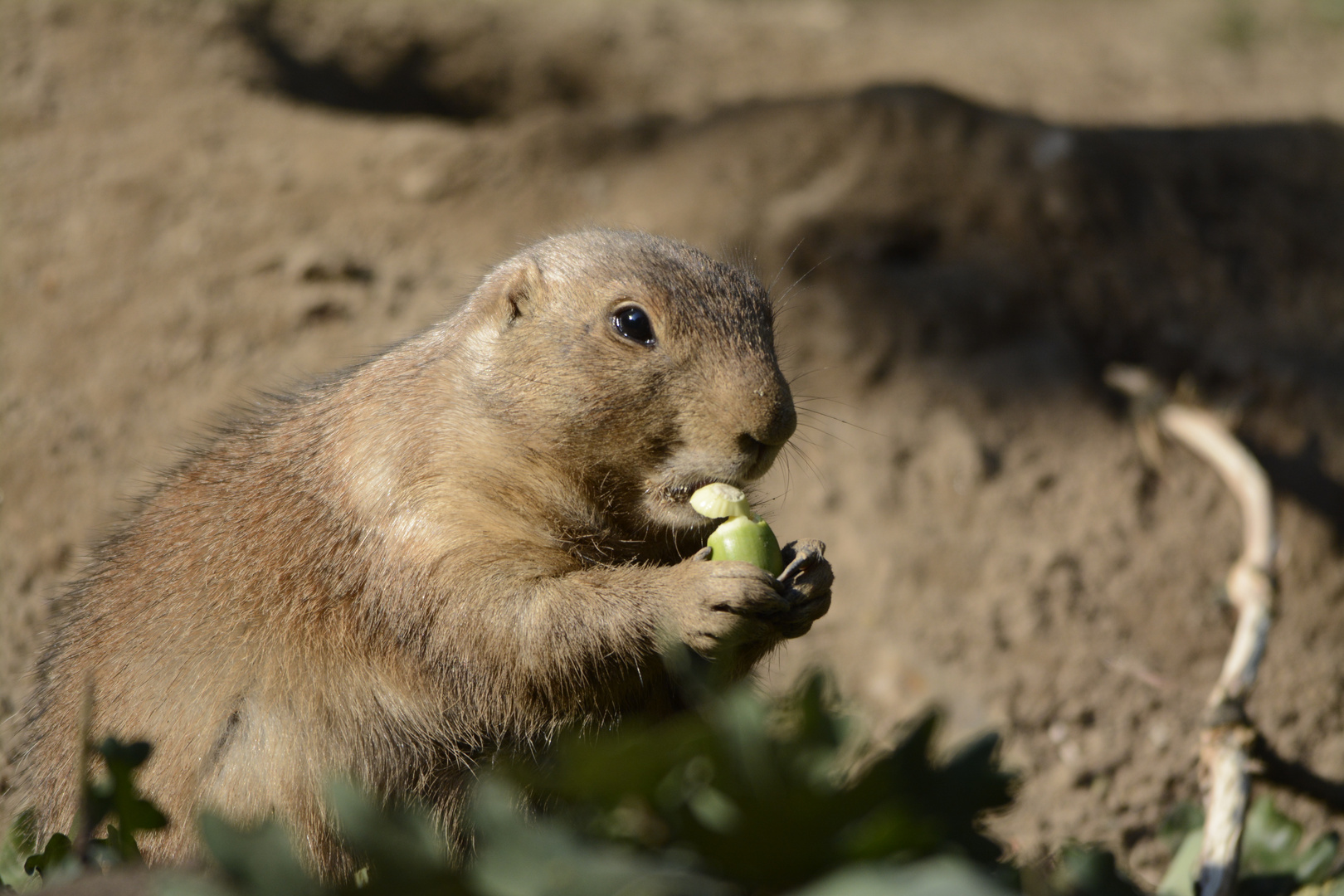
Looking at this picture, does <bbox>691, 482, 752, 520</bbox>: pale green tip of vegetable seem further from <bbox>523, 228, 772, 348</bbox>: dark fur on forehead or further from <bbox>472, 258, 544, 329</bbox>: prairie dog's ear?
<bbox>472, 258, 544, 329</bbox>: prairie dog's ear

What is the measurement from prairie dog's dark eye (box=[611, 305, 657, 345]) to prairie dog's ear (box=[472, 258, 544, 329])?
12.3 inches

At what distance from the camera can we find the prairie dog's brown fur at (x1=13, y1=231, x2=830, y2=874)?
2869mm

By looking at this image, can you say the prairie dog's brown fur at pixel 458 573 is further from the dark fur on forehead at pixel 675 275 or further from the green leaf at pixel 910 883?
the green leaf at pixel 910 883

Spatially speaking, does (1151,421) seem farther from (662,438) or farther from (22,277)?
(22,277)

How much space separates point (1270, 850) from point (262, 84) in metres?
6.64

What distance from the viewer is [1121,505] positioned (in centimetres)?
554

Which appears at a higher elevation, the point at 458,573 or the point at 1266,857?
the point at 458,573

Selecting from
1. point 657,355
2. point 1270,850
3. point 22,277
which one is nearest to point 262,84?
point 22,277

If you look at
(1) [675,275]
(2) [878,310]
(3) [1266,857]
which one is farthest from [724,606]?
(2) [878,310]

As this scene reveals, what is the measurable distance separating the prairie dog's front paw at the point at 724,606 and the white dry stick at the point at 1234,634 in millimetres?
1363

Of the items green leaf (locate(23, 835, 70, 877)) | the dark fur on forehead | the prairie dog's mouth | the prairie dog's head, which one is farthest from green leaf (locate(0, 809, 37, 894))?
the dark fur on forehead

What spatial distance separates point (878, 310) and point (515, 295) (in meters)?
3.10

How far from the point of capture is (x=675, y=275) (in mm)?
3205

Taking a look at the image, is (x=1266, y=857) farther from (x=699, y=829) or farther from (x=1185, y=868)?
(x=699, y=829)
